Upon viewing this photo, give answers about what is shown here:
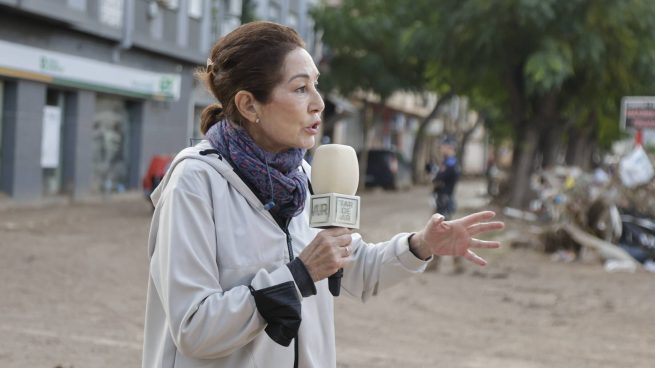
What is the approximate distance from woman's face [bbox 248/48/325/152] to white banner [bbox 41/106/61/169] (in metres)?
19.8

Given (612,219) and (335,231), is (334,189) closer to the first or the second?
(335,231)

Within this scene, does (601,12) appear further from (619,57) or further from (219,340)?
(219,340)

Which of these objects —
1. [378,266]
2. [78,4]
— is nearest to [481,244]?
[378,266]

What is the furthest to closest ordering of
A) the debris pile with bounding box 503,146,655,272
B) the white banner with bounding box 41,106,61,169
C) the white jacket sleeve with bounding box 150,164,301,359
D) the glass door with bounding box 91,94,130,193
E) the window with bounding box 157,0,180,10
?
the window with bounding box 157,0,180,10 < the glass door with bounding box 91,94,130,193 < the white banner with bounding box 41,106,61,169 < the debris pile with bounding box 503,146,655,272 < the white jacket sleeve with bounding box 150,164,301,359

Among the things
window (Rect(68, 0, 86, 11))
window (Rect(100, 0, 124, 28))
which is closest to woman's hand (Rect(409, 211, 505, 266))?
window (Rect(68, 0, 86, 11))

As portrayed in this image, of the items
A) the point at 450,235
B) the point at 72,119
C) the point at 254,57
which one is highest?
the point at 72,119

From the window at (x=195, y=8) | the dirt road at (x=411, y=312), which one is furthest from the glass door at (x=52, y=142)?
the window at (x=195, y=8)

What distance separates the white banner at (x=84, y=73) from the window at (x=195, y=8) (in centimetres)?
218

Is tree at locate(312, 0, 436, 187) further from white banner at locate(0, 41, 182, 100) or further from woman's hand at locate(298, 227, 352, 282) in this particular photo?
woman's hand at locate(298, 227, 352, 282)

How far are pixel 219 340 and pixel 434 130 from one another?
60667 mm

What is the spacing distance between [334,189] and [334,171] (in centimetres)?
5

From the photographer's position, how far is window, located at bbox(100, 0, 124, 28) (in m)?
22.8

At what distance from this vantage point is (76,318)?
7.98 meters

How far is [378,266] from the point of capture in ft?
8.86
